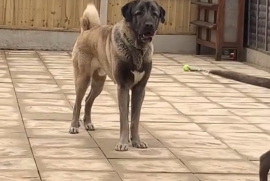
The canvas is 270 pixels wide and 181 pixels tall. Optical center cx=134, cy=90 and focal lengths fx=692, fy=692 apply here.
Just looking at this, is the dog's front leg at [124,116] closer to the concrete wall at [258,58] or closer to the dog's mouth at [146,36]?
the dog's mouth at [146,36]

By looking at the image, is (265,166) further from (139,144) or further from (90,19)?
(90,19)

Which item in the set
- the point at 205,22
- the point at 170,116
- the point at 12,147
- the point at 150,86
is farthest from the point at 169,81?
the point at 12,147

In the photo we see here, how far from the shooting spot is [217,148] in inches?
229

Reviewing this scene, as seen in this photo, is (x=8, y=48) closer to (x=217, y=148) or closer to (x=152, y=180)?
(x=217, y=148)

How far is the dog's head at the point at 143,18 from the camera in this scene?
557 centimetres

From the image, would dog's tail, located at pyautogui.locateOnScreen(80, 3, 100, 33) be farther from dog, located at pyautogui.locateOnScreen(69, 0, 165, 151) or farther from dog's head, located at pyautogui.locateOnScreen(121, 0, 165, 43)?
dog's head, located at pyautogui.locateOnScreen(121, 0, 165, 43)

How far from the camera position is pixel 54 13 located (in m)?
13.0

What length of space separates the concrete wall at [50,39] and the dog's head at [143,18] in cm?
724

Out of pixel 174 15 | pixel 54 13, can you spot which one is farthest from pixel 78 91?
pixel 174 15

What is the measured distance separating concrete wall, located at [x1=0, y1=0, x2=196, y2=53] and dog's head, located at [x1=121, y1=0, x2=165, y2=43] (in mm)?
7245

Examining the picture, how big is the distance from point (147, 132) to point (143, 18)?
1.26m

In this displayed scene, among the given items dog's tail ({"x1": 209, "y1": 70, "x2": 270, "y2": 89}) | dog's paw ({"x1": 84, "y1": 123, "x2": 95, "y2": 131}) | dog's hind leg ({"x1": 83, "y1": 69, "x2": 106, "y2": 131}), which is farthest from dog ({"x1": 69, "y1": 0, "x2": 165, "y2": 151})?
dog's tail ({"x1": 209, "y1": 70, "x2": 270, "y2": 89})

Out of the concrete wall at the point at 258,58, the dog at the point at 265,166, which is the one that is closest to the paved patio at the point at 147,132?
the dog at the point at 265,166

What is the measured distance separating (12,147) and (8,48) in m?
7.64
